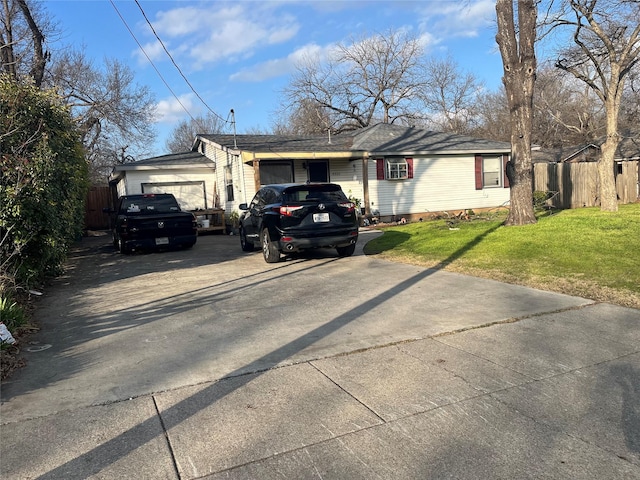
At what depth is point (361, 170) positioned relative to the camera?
1997 cm

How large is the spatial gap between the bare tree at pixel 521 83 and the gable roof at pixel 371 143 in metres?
6.95

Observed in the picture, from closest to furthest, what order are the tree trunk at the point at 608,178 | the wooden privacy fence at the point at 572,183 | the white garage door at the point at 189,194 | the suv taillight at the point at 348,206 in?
the suv taillight at the point at 348,206, the tree trunk at the point at 608,178, the white garage door at the point at 189,194, the wooden privacy fence at the point at 572,183

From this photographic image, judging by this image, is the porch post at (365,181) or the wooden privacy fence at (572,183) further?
the wooden privacy fence at (572,183)

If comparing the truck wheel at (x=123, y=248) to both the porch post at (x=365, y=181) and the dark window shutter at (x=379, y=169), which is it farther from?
the dark window shutter at (x=379, y=169)

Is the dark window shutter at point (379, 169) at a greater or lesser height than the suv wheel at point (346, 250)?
greater

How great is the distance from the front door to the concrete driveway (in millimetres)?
12702

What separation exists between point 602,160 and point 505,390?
1720 cm

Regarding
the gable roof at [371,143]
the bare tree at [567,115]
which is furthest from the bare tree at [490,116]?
the gable roof at [371,143]

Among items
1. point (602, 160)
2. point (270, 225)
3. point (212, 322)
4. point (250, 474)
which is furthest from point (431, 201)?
point (250, 474)

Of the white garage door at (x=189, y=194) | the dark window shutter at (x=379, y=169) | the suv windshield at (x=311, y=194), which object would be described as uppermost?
the dark window shutter at (x=379, y=169)

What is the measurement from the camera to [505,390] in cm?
369

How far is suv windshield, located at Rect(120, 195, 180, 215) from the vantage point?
13.4m

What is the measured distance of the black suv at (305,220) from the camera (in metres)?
9.93

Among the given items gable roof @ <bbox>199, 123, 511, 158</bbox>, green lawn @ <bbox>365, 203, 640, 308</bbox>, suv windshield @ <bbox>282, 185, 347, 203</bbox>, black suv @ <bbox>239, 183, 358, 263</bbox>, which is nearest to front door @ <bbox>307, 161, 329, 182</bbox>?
gable roof @ <bbox>199, 123, 511, 158</bbox>
